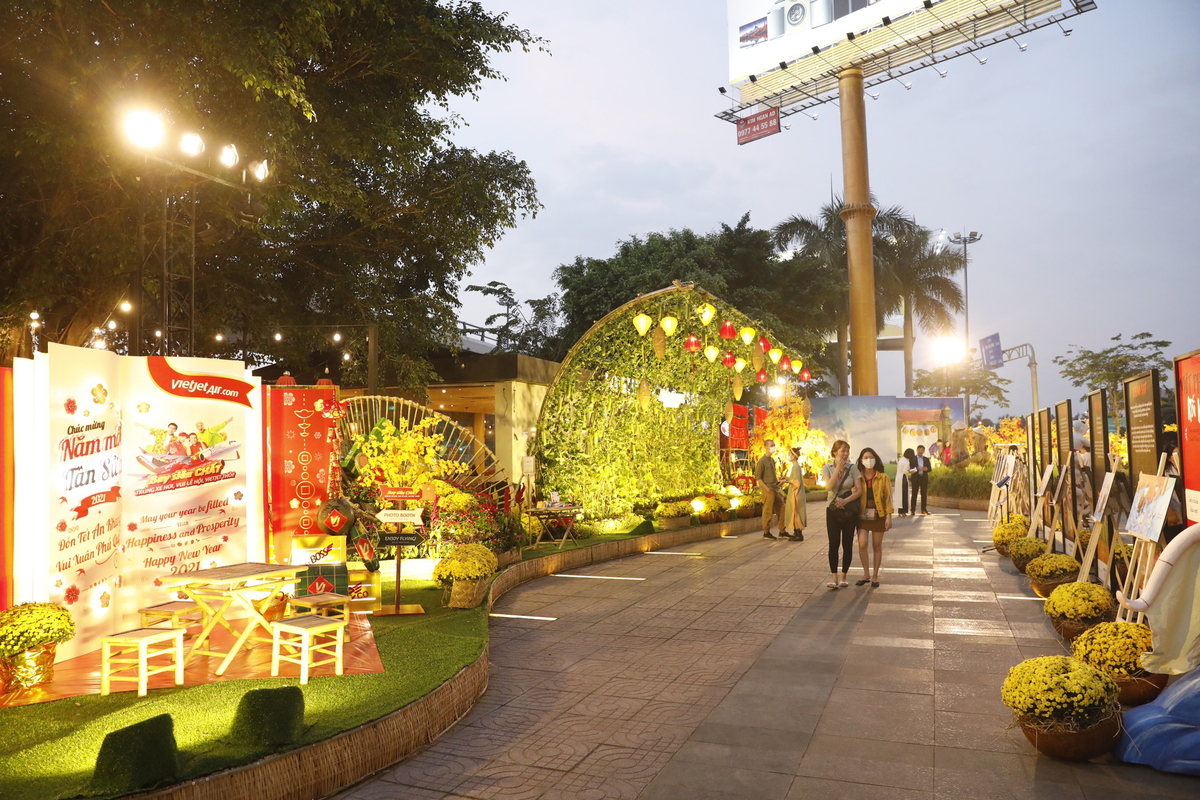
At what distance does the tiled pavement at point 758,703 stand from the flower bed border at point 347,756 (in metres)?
0.09

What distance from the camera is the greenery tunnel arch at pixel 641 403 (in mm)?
12422

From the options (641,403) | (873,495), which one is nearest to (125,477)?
(873,495)

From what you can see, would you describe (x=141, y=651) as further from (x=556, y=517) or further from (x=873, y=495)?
(x=556, y=517)

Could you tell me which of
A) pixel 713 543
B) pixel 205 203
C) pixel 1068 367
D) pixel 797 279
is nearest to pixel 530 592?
pixel 713 543

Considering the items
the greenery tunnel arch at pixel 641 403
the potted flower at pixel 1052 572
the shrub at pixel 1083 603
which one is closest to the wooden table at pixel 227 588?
the shrub at pixel 1083 603

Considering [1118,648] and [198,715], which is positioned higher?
[1118,648]

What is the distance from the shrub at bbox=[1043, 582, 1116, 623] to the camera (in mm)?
5422

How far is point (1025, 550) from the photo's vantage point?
8.64 m

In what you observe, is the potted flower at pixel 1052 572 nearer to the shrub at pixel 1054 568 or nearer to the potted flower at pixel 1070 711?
the shrub at pixel 1054 568

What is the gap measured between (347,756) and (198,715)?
101 cm

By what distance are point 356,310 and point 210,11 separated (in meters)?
7.94

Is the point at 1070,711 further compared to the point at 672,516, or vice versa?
the point at 672,516

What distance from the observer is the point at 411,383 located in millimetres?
16078

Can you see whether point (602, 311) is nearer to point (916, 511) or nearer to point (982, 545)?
point (916, 511)
